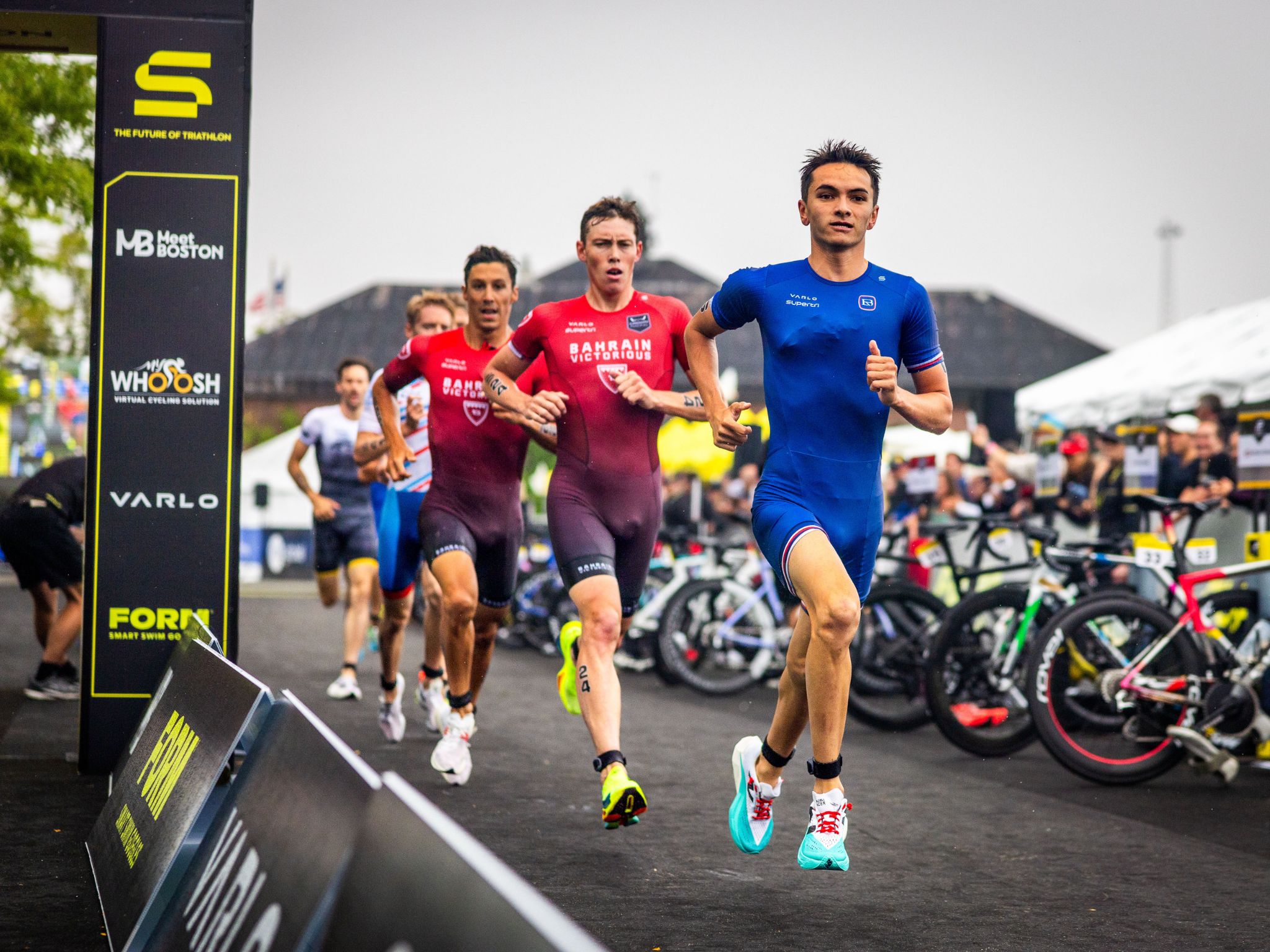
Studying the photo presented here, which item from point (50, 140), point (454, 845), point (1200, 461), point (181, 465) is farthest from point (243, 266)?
point (50, 140)

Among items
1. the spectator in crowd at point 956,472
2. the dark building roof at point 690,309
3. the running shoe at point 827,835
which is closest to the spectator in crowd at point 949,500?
the spectator in crowd at point 956,472

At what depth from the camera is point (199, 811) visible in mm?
3408

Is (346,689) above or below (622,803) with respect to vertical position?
below

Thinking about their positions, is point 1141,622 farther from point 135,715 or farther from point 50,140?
point 50,140

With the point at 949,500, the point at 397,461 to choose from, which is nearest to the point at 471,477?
the point at 397,461

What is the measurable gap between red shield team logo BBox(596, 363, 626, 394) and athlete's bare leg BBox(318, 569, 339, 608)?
532cm

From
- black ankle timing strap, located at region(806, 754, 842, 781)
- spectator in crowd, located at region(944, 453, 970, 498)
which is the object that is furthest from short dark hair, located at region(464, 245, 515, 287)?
spectator in crowd, located at region(944, 453, 970, 498)

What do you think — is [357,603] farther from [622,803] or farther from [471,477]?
[622,803]

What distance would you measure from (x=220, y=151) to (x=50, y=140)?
11169 mm

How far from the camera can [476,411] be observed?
7.16 m

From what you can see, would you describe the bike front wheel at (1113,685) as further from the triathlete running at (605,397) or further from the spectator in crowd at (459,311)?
the spectator in crowd at (459,311)

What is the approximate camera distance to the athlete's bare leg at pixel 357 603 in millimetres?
10383

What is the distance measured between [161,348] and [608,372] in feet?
7.35

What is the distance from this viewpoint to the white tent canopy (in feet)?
38.8
